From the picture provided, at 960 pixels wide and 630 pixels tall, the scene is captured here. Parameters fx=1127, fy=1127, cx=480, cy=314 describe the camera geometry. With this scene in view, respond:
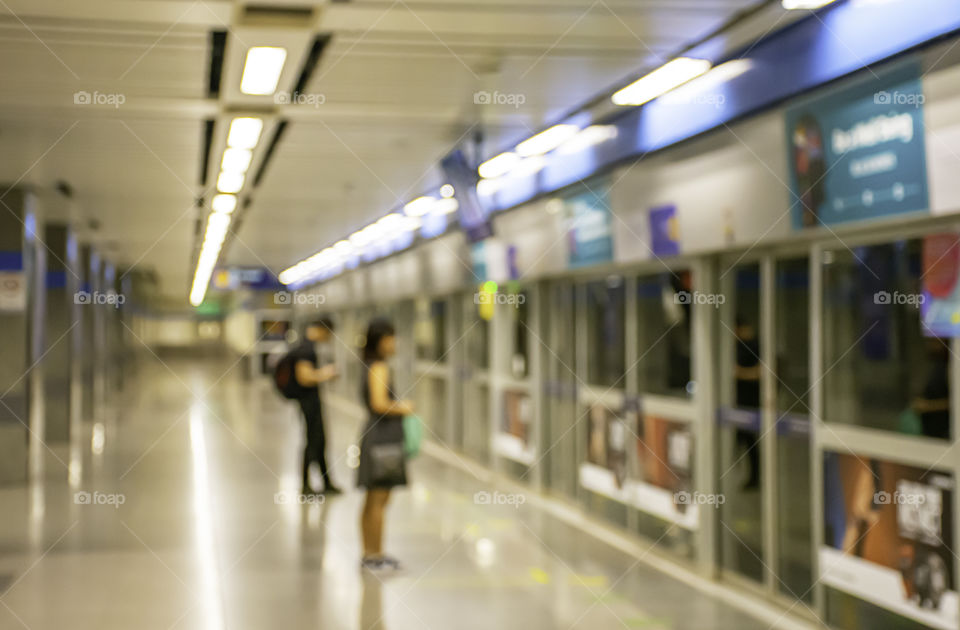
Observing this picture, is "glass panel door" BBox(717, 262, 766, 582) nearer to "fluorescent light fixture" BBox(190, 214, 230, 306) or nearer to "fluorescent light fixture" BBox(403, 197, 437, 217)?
"fluorescent light fixture" BBox(403, 197, 437, 217)

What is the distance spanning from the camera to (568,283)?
9.91m

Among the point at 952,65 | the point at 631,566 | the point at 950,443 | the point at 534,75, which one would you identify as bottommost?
the point at 631,566

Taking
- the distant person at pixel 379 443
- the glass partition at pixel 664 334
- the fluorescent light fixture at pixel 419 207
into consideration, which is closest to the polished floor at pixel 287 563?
the distant person at pixel 379 443

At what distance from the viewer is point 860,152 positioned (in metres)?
5.20

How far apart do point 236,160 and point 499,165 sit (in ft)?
7.23

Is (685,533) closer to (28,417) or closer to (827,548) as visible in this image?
(827,548)

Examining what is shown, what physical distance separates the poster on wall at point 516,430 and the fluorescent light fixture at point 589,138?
2.75 meters

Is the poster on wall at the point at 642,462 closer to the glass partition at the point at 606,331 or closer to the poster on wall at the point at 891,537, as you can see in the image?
the glass partition at the point at 606,331

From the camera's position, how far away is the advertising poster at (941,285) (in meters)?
4.62

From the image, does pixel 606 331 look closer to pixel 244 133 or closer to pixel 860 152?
pixel 244 133

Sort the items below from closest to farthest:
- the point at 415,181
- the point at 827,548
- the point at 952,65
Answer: the point at 952,65 < the point at 827,548 < the point at 415,181

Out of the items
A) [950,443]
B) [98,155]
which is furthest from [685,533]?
[98,155]

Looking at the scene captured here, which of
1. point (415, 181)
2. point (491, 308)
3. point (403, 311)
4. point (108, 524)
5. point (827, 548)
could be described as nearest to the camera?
point (827, 548)

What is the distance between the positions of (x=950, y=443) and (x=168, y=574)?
444 centimetres
